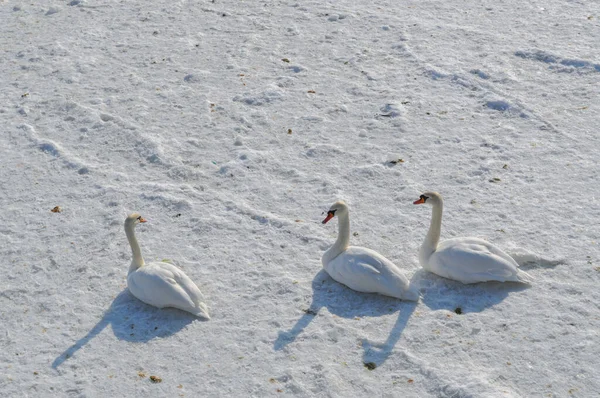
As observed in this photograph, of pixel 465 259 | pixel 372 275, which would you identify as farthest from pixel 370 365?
pixel 465 259

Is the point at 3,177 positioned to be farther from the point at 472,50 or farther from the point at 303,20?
the point at 472,50

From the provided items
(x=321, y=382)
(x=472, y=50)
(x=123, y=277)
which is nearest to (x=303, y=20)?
(x=472, y=50)

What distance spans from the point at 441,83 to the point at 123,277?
4.32 m

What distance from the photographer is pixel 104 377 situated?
4.97m

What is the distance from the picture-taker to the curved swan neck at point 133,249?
561 cm

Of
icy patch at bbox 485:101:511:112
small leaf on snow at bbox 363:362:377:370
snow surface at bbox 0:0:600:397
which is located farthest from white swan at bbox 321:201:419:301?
icy patch at bbox 485:101:511:112

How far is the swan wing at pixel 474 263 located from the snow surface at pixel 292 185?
0.37ft

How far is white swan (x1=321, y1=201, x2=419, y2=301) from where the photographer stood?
5.47m

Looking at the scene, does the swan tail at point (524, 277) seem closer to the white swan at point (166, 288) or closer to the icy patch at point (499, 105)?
the white swan at point (166, 288)

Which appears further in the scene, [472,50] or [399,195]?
[472,50]

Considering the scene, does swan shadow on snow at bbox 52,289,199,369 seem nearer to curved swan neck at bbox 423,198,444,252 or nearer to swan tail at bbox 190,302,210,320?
swan tail at bbox 190,302,210,320

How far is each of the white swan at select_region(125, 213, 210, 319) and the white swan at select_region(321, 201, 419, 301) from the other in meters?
0.99

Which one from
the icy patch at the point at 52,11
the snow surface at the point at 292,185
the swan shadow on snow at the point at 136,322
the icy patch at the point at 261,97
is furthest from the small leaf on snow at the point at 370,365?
the icy patch at the point at 52,11

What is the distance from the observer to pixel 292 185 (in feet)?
23.0
